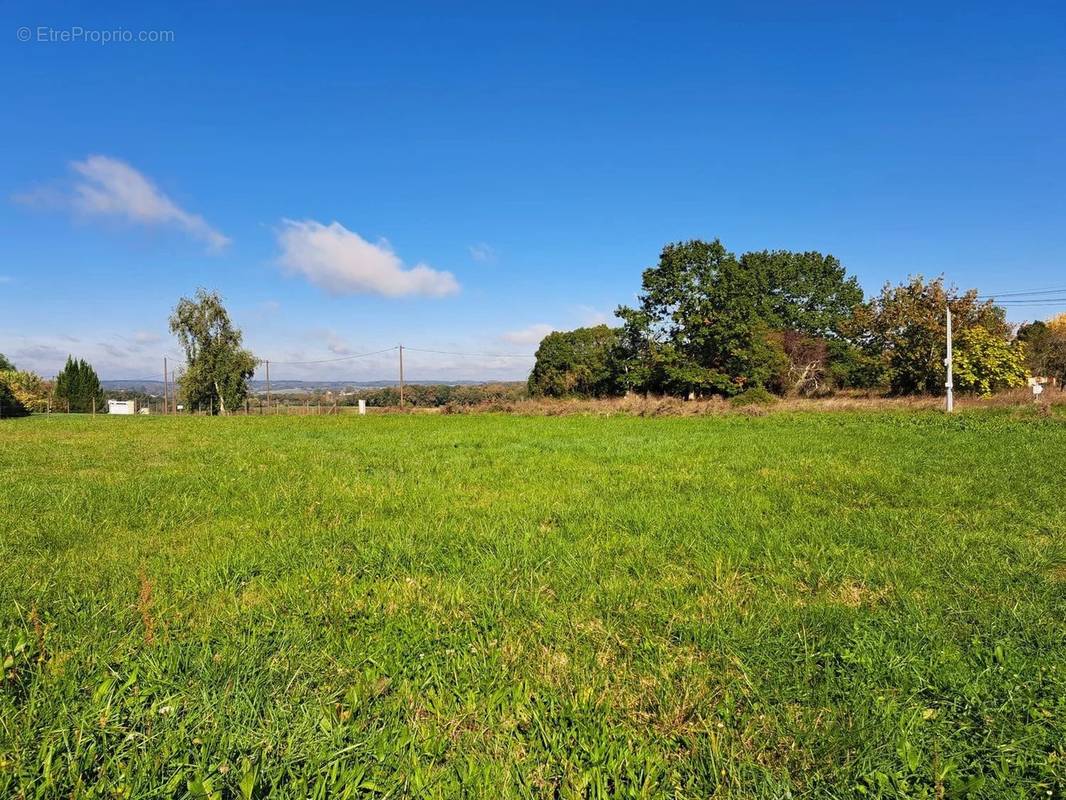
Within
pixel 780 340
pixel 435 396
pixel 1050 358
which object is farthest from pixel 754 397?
pixel 1050 358

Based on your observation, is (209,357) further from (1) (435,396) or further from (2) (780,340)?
(2) (780,340)

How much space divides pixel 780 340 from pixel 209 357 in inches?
2123

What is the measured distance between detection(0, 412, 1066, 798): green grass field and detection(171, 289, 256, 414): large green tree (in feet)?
164

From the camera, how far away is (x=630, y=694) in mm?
2490

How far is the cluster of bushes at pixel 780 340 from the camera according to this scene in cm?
3219

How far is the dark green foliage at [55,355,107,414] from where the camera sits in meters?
64.2

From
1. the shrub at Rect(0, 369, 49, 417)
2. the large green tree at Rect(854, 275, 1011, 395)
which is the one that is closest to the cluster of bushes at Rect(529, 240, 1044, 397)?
the large green tree at Rect(854, 275, 1011, 395)

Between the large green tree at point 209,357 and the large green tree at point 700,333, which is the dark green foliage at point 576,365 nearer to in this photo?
the large green tree at point 700,333

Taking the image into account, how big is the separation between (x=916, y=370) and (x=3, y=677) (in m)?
41.0

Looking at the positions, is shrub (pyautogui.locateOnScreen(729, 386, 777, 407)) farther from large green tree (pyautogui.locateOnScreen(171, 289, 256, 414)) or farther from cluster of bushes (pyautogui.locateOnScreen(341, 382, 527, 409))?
large green tree (pyautogui.locateOnScreen(171, 289, 256, 414))

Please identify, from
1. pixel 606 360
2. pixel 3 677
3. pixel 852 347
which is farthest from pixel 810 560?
pixel 852 347

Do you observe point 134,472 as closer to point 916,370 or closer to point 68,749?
point 68,749

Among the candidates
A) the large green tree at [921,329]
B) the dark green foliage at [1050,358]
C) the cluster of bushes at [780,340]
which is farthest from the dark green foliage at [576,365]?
the dark green foliage at [1050,358]

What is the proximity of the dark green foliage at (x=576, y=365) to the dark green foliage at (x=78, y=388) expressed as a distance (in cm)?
5380
